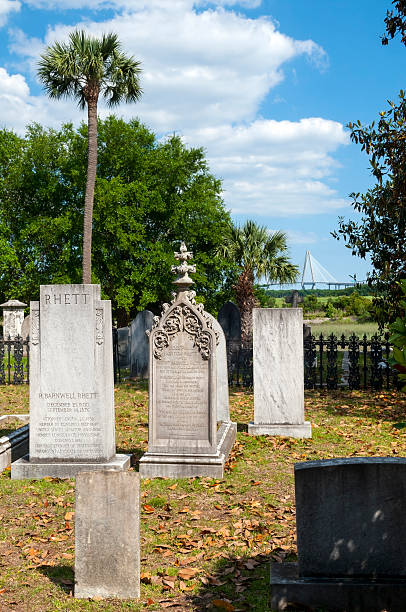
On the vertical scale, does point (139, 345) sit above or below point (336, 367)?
above

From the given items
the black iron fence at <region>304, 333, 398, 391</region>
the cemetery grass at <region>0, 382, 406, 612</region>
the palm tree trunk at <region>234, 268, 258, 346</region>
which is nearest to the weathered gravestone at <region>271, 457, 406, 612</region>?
the cemetery grass at <region>0, 382, 406, 612</region>

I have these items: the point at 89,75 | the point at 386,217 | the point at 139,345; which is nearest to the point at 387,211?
the point at 386,217

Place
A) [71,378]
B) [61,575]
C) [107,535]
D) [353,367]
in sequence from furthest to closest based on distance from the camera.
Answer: [353,367] < [71,378] < [61,575] < [107,535]

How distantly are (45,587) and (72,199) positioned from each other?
30.0 meters

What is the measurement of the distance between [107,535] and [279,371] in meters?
5.86

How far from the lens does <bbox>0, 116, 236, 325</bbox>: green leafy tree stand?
30.8 meters

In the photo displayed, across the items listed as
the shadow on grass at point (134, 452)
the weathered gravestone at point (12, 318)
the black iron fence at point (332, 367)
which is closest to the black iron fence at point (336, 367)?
the black iron fence at point (332, 367)

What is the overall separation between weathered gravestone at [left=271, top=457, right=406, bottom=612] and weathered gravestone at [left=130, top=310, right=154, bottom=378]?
44.3ft

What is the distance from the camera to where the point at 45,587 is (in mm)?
4750

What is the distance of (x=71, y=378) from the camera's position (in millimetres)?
7484

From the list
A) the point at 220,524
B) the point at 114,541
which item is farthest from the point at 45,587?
the point at 220,524

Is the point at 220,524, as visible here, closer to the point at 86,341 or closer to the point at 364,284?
the point at 86,341

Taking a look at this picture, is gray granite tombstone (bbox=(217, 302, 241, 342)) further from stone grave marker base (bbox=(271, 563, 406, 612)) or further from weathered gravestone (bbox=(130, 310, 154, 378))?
stone grave marker base (bbox=(271, 563, 406, 612))

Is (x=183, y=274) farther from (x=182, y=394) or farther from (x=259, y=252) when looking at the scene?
(x=259, y=252)
